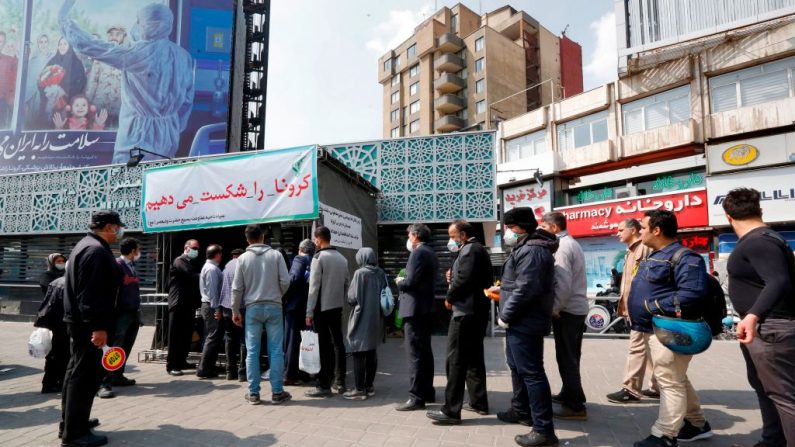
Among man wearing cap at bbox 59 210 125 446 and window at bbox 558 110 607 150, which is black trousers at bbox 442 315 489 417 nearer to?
man wearing cap at bbox 59 210 125 446

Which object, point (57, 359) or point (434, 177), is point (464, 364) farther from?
point (434, 177)

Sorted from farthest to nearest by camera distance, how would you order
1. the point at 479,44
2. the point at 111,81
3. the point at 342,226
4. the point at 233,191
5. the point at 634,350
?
the point at 479,44 < the point at 111,81 < the point at 342,226 < the point at 233,191 < the point at 634,350

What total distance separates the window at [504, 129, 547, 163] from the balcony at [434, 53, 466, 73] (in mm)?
20842

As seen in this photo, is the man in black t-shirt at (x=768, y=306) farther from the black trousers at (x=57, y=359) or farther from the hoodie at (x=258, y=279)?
the black trousers at (x=57, y=359)

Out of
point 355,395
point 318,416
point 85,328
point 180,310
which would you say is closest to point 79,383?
point 85,328

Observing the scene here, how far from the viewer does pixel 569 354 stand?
4.07 meters

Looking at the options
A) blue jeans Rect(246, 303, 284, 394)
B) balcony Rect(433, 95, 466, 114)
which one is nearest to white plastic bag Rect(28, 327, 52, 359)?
blue jeans Rect(246, 303, 284, 394)

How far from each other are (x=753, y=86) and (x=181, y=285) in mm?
19284

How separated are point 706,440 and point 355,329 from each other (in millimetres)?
3234

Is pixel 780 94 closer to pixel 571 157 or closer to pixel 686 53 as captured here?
pixel 686 53

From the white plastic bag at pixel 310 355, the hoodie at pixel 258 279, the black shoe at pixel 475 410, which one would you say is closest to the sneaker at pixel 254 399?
the white plastic bag at pixel 310 355

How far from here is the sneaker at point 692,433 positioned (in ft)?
11.3

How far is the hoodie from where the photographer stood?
4547 millimetres

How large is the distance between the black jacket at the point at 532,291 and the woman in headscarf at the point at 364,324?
68.4 inches
